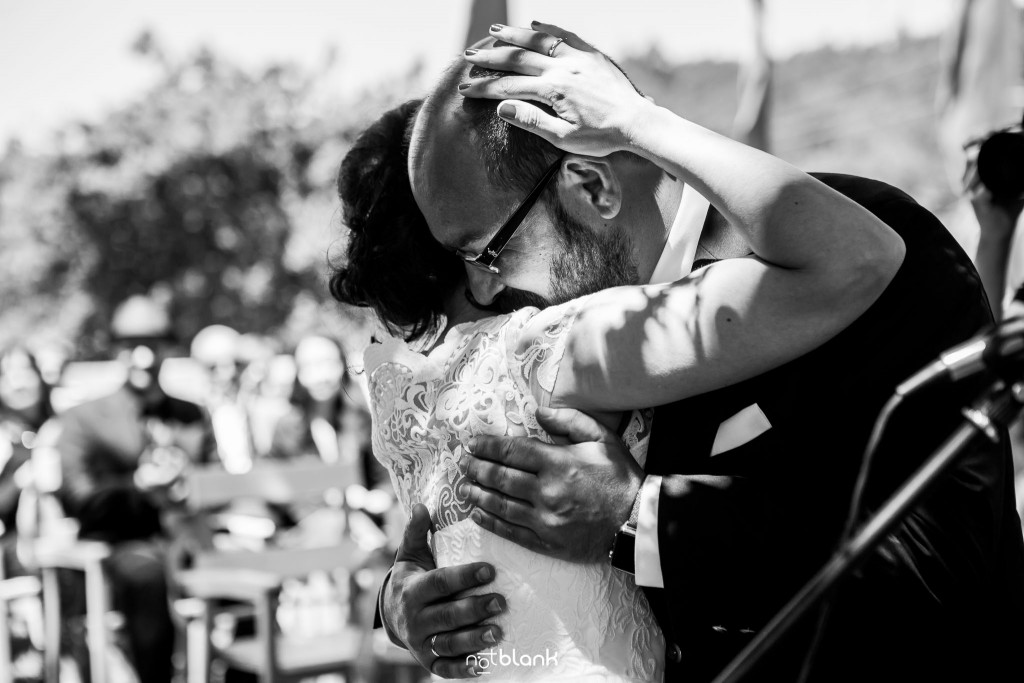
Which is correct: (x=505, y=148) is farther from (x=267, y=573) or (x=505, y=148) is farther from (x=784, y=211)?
(x=267, y=573)

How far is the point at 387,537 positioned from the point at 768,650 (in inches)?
238

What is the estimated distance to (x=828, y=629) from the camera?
1.75m

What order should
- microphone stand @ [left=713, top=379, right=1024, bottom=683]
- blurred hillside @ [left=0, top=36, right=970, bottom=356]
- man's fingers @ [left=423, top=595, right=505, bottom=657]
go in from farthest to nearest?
1. blurred hillside @ [left=0, top=36, right=970, bottom=356]
2. man's fingers @ [left=423, top=595, right=505, bottom=657]
3. microphone stand @ [left=713, top=379, right=1024, bottom=683]

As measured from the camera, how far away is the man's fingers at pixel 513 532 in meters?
1.84

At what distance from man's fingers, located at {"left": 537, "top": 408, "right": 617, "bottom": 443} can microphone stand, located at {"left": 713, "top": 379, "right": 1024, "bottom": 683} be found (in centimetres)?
60

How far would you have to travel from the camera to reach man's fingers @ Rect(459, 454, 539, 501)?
1.82 m

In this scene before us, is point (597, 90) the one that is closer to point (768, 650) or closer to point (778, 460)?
point (778, 460)

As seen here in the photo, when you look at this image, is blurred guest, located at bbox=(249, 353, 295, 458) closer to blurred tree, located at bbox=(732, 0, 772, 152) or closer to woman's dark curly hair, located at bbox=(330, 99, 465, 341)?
blurred tree, located at bbox=(732, 0, 772, 152)

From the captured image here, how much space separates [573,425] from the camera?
1.83m

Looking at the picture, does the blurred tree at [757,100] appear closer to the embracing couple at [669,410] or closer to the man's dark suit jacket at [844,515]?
the embracing couple at [669,410]

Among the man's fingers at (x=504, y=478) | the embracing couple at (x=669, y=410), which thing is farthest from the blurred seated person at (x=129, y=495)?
the man's fingers at (x=504, y=478)

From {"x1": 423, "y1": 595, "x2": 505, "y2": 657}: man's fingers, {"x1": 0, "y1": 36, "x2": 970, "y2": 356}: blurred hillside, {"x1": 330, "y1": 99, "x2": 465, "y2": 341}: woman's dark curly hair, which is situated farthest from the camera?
{"x1": 0, "y1": 36, "x2": 970, "y2": 356}: blurred hillside

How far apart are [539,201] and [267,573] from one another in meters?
4.23


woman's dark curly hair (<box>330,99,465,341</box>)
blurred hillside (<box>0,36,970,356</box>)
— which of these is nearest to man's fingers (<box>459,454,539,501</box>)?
woman's dark curly hair (<box>330,99,465,341</box>)
